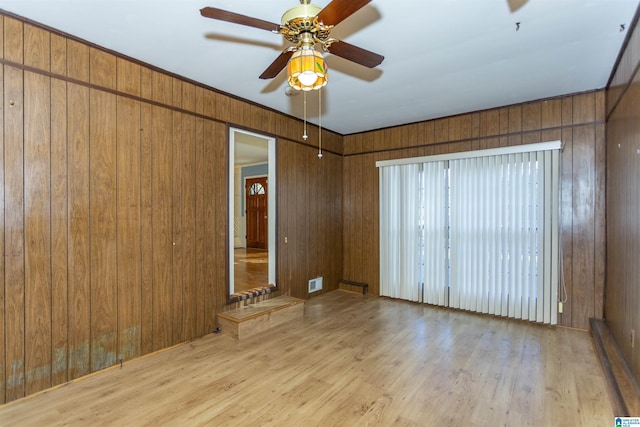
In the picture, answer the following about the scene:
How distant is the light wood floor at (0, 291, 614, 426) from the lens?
6.71 feet

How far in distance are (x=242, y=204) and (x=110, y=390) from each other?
23.4 ft

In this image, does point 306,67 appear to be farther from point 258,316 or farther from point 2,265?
point 258,316

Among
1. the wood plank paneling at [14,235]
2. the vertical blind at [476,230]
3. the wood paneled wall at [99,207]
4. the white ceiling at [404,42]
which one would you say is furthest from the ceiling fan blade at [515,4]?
the wood plank paneling at [14,235]

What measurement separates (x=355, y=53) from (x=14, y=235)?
2643 millimetres

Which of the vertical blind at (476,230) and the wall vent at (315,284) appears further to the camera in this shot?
the wall vent at (315,284)

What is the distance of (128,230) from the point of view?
2.79 meters

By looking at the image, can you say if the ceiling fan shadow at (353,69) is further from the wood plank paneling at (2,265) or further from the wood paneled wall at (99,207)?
the wood plank paneling at (2,265)

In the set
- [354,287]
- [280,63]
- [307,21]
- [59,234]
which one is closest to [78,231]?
[59,234]

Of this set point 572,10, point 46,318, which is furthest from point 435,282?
point 46,318

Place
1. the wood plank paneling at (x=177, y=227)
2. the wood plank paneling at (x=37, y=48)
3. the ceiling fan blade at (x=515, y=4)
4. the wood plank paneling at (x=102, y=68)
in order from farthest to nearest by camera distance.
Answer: the wood plank paneling at (x=177, y=227) < the wood plank paneling at (x=102, y=68) < the wood plank paneling at (x=37, y=48) < the ceiling fan blade at (x=515, y=4)

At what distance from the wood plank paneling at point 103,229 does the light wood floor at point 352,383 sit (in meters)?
0.30

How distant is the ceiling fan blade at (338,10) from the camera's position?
1447mm

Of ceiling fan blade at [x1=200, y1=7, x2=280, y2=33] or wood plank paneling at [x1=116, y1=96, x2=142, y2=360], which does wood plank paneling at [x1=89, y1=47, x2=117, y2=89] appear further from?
ceiling fan blade at [x1=200, y1=7, x2=280, y2=33]

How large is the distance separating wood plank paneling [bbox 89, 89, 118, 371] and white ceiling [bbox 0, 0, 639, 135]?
615mm
